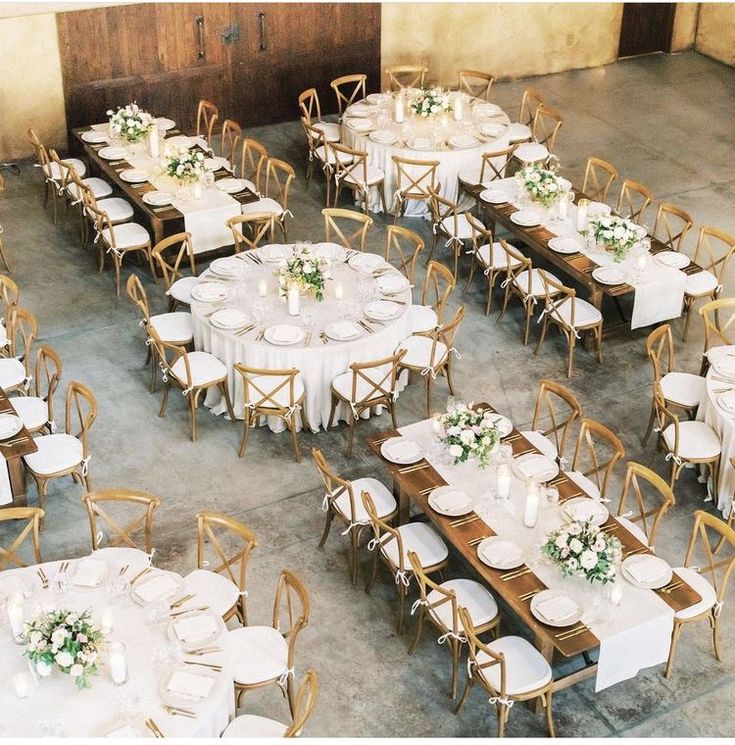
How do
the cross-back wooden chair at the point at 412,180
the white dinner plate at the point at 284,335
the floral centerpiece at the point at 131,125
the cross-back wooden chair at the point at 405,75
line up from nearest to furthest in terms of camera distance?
1. the white dinner plate at the point at 284,335
2. the cross-back wooden chair at the point at 412,180
3. the floral centerpiece at the point at 131,125
4. the cross-back wooden chair at the point at 405,75

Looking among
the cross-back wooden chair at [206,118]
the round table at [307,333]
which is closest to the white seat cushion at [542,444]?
the round table at [307,333]

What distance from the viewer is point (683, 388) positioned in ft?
29.6

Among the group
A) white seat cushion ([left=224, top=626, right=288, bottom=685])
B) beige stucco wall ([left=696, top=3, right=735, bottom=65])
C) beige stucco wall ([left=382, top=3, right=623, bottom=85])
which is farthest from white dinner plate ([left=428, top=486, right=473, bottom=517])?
beige stucco wall ([left=696, top=3, right=735, bottom=65])

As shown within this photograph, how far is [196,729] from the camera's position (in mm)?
5934

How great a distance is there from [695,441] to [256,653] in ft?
12.1

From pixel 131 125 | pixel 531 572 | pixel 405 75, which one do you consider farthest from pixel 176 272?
pixel 405 75

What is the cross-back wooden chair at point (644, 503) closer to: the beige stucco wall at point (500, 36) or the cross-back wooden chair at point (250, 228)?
the cross-back wooden chair at point (250, 228)

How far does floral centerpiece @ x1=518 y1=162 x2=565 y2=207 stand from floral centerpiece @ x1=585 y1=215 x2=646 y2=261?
2.37 feet

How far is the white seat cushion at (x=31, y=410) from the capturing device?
27.8 ft

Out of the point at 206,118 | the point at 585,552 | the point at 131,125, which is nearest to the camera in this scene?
the point at 585,552

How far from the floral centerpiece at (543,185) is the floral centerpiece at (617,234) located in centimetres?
72

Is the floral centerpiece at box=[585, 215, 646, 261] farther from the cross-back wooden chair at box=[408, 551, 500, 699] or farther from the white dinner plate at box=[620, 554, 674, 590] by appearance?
the cross-back wooden chair at box=[408, 551, 500, 699]

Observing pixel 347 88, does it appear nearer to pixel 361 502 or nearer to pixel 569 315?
pixel 569 315

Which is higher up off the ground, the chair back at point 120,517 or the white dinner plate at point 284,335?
the white dinner plate at point 284,335
